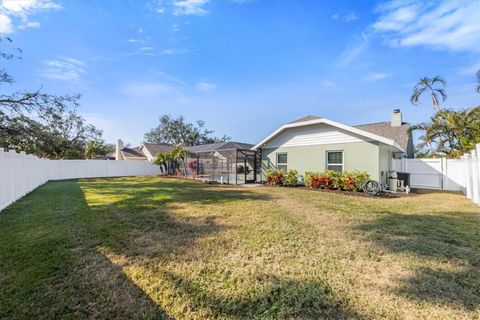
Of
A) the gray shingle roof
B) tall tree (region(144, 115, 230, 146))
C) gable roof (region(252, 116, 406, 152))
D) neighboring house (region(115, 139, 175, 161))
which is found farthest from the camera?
tall tree (region(144, 115, 230, 146))

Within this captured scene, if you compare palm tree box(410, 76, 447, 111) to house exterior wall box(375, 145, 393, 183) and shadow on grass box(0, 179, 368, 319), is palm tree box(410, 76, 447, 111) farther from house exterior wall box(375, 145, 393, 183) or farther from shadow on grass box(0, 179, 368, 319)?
shadow on grass box(0, 179, 368, 319)

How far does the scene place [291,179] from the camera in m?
13.5

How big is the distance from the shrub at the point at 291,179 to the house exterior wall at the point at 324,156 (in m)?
0.55

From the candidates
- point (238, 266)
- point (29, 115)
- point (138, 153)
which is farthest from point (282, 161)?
point (138, 153)

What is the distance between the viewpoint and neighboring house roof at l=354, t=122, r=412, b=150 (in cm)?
1450

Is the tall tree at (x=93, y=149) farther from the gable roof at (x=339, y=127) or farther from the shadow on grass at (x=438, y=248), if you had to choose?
the shadow on grass at (x=438, y=248)

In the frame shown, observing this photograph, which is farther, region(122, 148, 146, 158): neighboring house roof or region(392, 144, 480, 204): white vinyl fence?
region(122, 148, 146, 158): neighboring house roof

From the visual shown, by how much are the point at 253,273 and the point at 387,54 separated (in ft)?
43.0

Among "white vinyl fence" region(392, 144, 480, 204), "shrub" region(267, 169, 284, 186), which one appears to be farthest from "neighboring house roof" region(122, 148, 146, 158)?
"white vinyl fence" region(392, 144, 480, 204)

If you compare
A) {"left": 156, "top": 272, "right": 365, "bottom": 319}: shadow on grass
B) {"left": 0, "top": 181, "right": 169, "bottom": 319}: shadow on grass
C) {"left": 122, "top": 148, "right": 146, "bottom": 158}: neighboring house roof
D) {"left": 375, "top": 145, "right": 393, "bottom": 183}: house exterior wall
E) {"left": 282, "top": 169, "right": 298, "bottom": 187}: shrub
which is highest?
{"left": 122, "top": 148, "right": 146, "bottom": 158}: neighboring house roof

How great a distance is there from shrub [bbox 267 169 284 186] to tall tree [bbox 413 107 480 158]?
28.6ft

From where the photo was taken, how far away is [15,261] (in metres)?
3.43

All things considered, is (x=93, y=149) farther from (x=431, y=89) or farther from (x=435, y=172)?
(x=431, y=89)

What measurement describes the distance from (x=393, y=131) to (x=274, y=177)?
29.3 feet
